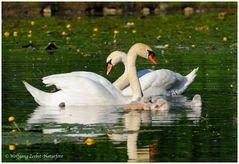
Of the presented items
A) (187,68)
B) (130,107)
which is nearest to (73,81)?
(130,107)

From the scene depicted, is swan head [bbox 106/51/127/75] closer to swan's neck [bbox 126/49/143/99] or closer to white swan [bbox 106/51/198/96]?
white swan [bbox 106/51/198/96]

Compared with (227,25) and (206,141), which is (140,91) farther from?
(227,25)

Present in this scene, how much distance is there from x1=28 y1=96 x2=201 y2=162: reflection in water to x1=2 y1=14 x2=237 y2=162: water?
0.01m

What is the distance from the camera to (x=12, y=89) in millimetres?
17109

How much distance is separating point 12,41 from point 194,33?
19.0ft

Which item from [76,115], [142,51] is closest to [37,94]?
[76,115]

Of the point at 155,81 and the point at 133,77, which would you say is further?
the point at 155,81

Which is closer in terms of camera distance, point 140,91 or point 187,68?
point 140,91

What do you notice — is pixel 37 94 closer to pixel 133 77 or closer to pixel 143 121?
pixel 133 77

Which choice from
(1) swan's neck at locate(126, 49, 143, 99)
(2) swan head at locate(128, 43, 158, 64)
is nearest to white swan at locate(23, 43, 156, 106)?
(1) swan's neck at locate(126, 49, 143, 99)

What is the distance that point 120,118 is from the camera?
13.9m

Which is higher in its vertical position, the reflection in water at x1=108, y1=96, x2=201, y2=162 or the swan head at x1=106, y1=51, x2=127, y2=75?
the swan head at x1=106, y1=51, x2=127, y2=75

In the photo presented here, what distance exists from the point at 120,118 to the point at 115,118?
0.07 meters

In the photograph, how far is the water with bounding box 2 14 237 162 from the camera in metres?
11.1
